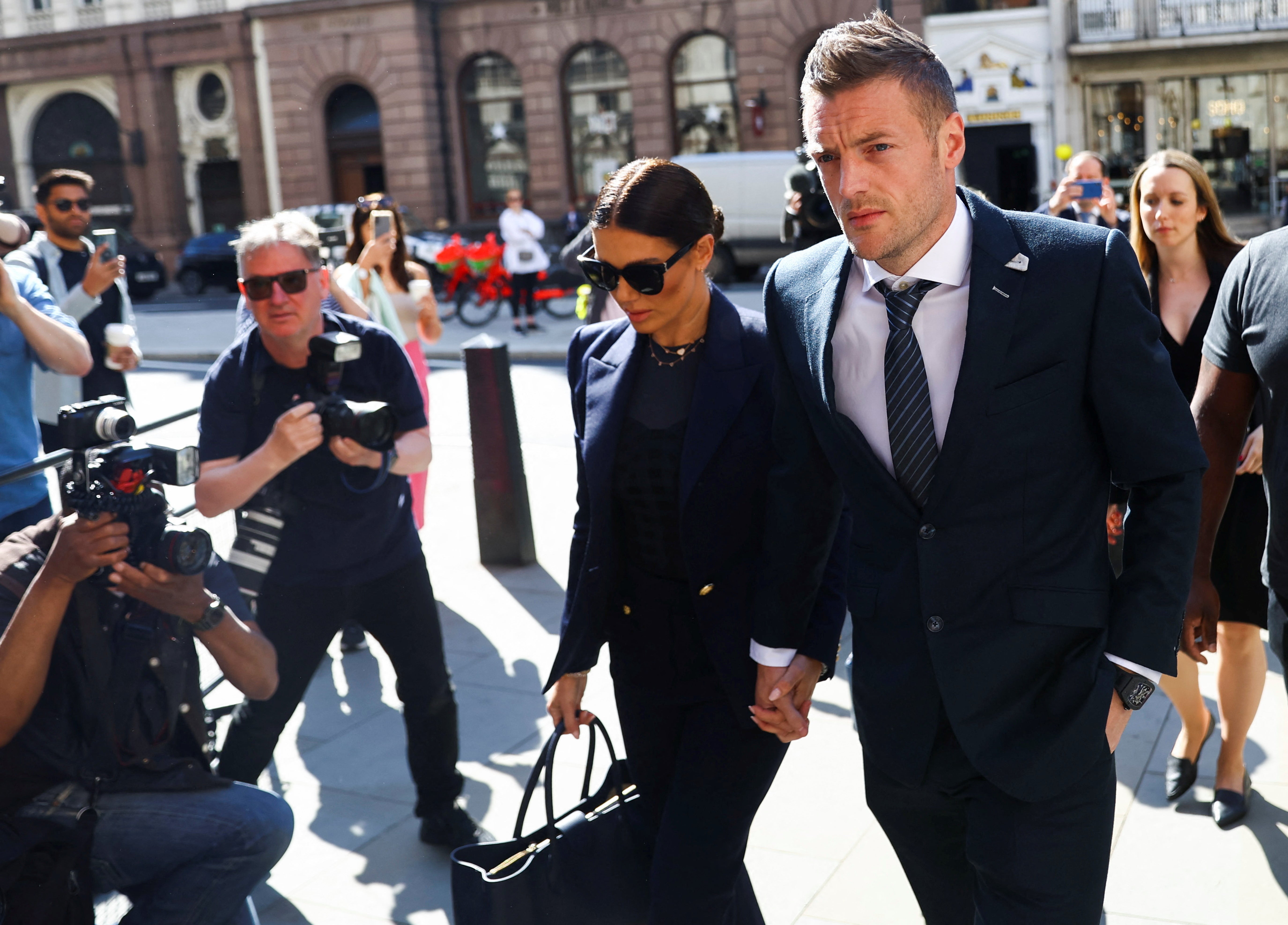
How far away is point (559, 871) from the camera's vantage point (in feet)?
9.00

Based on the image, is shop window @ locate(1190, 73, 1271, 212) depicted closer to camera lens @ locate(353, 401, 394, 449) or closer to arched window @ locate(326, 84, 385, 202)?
arched window @ locate(326, 84, 385, 202)

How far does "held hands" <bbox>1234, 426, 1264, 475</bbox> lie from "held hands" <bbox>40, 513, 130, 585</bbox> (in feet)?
10.4

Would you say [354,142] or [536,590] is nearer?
[536,590]

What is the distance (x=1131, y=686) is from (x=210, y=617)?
1.96m

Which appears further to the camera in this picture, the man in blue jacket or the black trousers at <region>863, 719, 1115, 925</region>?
the man in blue jacket

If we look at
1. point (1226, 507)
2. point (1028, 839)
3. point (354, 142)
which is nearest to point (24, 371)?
point (1028, 839)

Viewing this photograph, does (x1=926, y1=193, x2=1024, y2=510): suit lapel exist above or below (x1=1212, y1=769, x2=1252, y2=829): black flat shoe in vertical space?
above

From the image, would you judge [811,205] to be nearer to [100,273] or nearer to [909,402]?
[100,273]

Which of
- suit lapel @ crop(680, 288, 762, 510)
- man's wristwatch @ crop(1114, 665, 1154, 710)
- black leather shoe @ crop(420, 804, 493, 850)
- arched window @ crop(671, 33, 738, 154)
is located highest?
arched window @ crop(671, 33, 738, 154)

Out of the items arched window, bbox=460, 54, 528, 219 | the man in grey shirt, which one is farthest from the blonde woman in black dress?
arched window, bbox=460, 54, 528, 219

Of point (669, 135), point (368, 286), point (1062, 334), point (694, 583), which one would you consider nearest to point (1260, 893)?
point (694, 583)

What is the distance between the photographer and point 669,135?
30328 millimetres

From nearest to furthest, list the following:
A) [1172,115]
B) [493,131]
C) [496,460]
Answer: [496,460] → [1172,115] → [493,131]

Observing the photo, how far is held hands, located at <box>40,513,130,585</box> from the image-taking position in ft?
8.95
